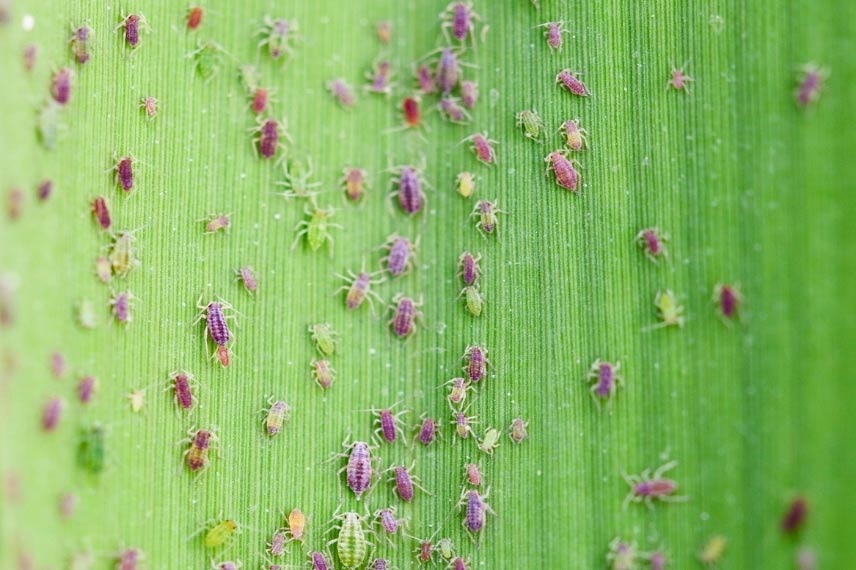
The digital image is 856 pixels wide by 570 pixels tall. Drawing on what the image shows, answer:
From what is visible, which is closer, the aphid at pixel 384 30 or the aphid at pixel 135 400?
the aphid at pixel 135 400

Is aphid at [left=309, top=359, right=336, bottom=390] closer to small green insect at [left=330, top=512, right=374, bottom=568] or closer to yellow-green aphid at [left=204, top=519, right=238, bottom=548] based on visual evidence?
small green insect at [left=330, top=512, right=374, bottom=568]

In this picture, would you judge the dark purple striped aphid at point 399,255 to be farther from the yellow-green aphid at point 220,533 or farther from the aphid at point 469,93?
the yellow-green aphid at point 220,533

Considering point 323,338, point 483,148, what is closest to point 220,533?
point 323,338

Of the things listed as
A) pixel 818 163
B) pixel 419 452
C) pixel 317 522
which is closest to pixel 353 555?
pixel 317 522

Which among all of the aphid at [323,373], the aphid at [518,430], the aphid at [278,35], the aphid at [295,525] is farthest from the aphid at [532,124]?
the aphid at [295,525]

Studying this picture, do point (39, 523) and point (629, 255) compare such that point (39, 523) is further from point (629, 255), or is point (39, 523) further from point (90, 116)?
point (629, 255)
